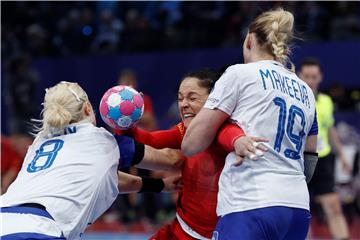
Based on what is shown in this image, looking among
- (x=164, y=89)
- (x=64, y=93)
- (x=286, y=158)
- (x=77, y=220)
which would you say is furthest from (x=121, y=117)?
(x=164, y=89)

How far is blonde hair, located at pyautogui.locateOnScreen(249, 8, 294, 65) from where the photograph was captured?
12.0ft

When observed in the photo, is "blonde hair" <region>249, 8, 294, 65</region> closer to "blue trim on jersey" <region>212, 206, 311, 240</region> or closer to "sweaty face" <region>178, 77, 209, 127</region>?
"sweaty face" <region>178, 77, 209, 127</region>

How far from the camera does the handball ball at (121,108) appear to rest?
3.88 meters

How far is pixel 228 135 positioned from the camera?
3.51 metres

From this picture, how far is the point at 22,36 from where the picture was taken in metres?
15.2

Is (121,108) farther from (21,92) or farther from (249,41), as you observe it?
(21,92)

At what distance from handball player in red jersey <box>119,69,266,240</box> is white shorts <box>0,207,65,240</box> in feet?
2.74

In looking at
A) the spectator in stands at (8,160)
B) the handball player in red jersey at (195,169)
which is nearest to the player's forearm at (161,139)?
the handball player in red jersey at (195,169)

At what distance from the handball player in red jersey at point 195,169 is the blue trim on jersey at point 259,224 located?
1.54 ft

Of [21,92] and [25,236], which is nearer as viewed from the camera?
[25,236]

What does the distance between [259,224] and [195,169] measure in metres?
0.76

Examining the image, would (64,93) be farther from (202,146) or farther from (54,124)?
(202,146)

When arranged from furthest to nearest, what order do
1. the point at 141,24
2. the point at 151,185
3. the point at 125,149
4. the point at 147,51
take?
the point at 141,24 → the point at 147,51 → the point at 151,185 → the point at 125,149

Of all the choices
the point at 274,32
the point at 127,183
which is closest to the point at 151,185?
the point at 127,183
